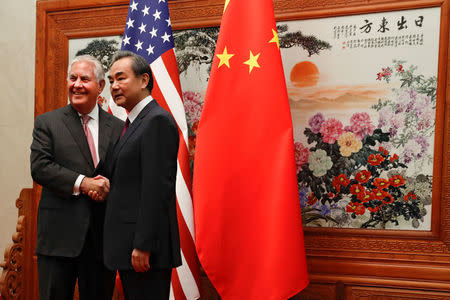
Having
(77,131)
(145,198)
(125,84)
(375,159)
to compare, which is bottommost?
(145,198)

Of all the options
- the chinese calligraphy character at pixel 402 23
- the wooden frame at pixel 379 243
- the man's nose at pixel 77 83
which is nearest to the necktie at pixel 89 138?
the man's nose at pixel 77 83

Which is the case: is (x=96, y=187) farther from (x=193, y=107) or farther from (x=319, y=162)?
(x=319, y=162)

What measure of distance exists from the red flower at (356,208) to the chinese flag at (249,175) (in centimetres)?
48

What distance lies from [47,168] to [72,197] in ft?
0.53

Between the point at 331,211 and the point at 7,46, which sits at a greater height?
the point at 7,46

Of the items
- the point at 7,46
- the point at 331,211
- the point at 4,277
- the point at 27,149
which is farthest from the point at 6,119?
the point at 331,211

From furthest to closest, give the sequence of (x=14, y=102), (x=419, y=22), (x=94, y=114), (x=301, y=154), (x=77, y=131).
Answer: (x=14, y=102) < (x=301, y=154) < (x=419, y=22) < (x=94, y=114) < (x=77, y=131)

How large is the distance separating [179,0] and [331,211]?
1689 millimetres

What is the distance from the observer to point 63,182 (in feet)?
5.97

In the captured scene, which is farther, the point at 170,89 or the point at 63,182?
the point at 170,89

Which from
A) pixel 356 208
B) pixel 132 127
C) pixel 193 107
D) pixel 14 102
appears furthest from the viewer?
pixel 14 102

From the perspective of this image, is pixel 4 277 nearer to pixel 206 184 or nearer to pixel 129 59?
pixel 206 184

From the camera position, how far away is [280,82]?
228 centimetres

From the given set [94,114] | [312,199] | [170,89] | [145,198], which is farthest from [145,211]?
[312,199]
